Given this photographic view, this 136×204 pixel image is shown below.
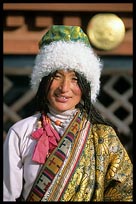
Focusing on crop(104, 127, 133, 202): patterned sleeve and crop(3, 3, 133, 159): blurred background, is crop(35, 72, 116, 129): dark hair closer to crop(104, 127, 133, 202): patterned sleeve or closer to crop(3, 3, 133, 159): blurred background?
crop(104, 127, 133, 202): patterned sleeve

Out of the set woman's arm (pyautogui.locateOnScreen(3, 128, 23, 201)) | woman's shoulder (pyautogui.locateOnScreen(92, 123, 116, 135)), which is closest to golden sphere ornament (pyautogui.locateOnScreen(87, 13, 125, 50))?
woman's shoulder (pyautogui.locateOnScreen(92, 123, 116, 135))

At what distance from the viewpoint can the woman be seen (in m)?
3.12

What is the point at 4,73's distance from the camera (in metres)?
6.06

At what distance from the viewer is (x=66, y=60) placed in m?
3.21

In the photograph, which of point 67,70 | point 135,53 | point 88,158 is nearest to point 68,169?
point 88,158

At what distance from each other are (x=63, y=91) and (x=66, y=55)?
0.22 meters

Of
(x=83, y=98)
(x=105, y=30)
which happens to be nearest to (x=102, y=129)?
(x=83, y=98)

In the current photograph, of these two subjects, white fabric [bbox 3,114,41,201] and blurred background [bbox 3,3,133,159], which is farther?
blurred background [bbox 3,3,133,159]

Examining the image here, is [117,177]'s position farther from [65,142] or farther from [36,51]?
[36,51]

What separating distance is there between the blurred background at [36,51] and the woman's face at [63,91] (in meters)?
2.44

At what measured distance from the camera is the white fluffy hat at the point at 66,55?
3.22 metres

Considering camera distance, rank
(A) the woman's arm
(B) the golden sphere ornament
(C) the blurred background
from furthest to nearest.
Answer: (C) the blurred background
(B) the golden sphere ornament
(A) the woman's arm

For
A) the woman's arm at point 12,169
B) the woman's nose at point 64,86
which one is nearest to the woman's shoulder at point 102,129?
the woman's nose at point 64,86

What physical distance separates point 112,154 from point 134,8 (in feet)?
9.43
